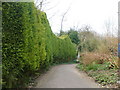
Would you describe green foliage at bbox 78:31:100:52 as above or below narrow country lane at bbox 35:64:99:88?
above

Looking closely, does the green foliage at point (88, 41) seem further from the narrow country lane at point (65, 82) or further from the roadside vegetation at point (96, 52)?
the narrow country lane at point (65, 82)

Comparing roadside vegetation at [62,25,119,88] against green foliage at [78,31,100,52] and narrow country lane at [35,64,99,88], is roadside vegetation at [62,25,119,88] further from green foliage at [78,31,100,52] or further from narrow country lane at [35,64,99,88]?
narrow country lane at [35,64,99,88]

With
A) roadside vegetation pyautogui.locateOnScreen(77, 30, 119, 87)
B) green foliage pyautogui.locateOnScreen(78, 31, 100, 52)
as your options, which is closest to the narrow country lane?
roadside vegetation pyautogui.locateOnScreen(77, 30, 119, 87)

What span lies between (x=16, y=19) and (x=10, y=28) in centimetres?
40

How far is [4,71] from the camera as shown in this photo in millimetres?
3273

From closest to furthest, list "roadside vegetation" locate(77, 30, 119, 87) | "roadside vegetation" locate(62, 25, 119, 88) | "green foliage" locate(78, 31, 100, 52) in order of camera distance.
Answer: "roadside vegetation" locate(77, 30, 119, 87), "roadside vegetation" locate(62, 25, 119, 88), "green foliage" locate(78, 31, 100, 52)

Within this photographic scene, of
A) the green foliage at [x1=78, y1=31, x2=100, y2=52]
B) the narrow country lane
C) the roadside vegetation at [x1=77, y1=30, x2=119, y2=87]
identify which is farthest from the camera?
the green foliage at [x1=78, y1=31, x2=100, y2=52]

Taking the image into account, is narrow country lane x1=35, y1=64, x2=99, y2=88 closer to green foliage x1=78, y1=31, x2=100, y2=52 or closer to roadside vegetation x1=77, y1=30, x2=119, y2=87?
roadside vegetation x1=77, y1=30, x2=119, y2=87

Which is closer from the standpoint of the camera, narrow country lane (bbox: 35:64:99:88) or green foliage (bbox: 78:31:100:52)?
narrow country lane (bbox: 35:64:99:88)

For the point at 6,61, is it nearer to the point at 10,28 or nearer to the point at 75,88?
the point at 10,28

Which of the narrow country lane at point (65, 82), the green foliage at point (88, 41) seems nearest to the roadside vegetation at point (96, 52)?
the green foliage at point (88, 41)

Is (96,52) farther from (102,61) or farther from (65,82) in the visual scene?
(65,82)

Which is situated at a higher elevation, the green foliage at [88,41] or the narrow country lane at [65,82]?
the green foliage at [88,41]

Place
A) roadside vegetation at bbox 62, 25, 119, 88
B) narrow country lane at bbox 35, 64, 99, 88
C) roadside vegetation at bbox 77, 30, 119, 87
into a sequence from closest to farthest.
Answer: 1. narrow country lane at bbox 35, 64, 99, 88
2. roadside vegetation at bbox 77, 30, 119, 87
3. roadside vegetation at bbox 62, 25, 119, 88
